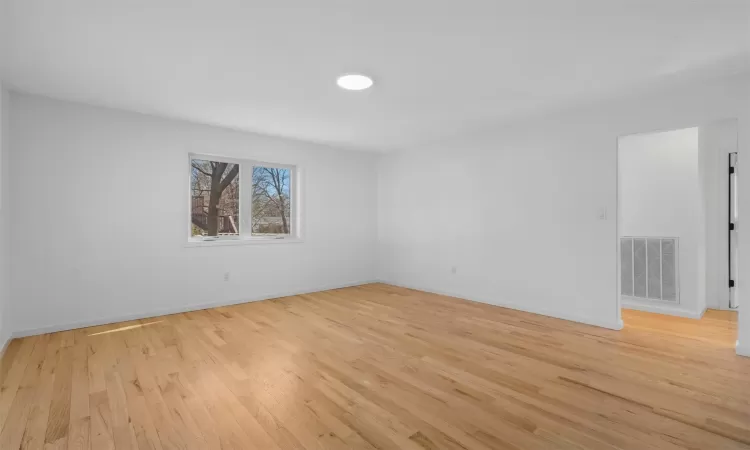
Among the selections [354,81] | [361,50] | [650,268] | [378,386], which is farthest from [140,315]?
[650,268]

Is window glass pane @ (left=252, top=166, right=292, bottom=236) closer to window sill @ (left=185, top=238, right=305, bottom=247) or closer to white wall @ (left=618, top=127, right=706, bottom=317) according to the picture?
window sill @ (left=185, top=238, right=305, bottom=247)

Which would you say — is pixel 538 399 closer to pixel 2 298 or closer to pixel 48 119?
pixel 2 298

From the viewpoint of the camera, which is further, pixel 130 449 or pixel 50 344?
pixel 50 344

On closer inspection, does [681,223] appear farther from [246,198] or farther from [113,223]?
[113,223]

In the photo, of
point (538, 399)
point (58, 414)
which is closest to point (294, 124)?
point (58, 414)

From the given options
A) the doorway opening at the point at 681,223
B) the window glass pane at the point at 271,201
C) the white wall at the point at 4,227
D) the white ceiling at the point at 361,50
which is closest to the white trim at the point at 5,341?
the white wall at the point at 4,227

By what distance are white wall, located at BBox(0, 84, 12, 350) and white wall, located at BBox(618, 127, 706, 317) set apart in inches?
242

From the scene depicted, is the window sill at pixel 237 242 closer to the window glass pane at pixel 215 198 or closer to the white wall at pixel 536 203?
the window glass pane at pixel 215 198

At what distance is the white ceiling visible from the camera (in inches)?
80.8

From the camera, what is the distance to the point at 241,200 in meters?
4.96

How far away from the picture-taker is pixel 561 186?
13.3ft

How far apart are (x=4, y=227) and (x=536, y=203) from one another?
545 centimetres

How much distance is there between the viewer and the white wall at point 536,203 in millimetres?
3463

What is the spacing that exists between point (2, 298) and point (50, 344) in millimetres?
571
